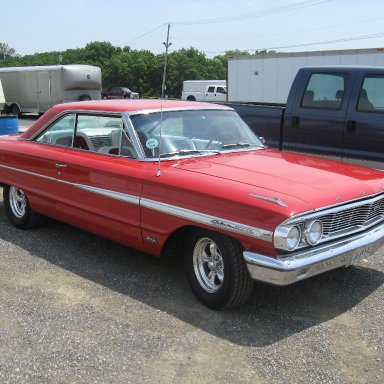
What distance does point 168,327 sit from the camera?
366 centimetres

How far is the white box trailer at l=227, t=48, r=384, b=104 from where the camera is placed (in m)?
18.2

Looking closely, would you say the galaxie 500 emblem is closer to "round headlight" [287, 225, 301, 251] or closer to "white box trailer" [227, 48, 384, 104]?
"round headlight" [287, 225, 301, 251]

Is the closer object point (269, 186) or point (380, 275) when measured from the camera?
point (269, 186)

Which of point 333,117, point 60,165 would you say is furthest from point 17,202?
point 333,117

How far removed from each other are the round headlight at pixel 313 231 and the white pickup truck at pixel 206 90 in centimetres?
2907

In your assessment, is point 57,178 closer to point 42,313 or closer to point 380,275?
point 42,313

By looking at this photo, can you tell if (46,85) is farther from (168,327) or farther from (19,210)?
(168,327)

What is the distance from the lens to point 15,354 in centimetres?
332

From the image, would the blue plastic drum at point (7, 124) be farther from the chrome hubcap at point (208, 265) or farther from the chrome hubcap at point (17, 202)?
the chrome hubcap at point (208, 265)

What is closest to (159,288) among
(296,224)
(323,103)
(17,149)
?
(296,224)

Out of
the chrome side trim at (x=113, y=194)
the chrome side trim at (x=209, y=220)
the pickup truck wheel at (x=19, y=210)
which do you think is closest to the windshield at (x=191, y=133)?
the chrome side trim at (x=113, y=194)

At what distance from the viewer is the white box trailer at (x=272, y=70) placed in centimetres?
1817

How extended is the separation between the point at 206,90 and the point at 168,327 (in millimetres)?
30732

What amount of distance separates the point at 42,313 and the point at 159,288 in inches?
37.7
